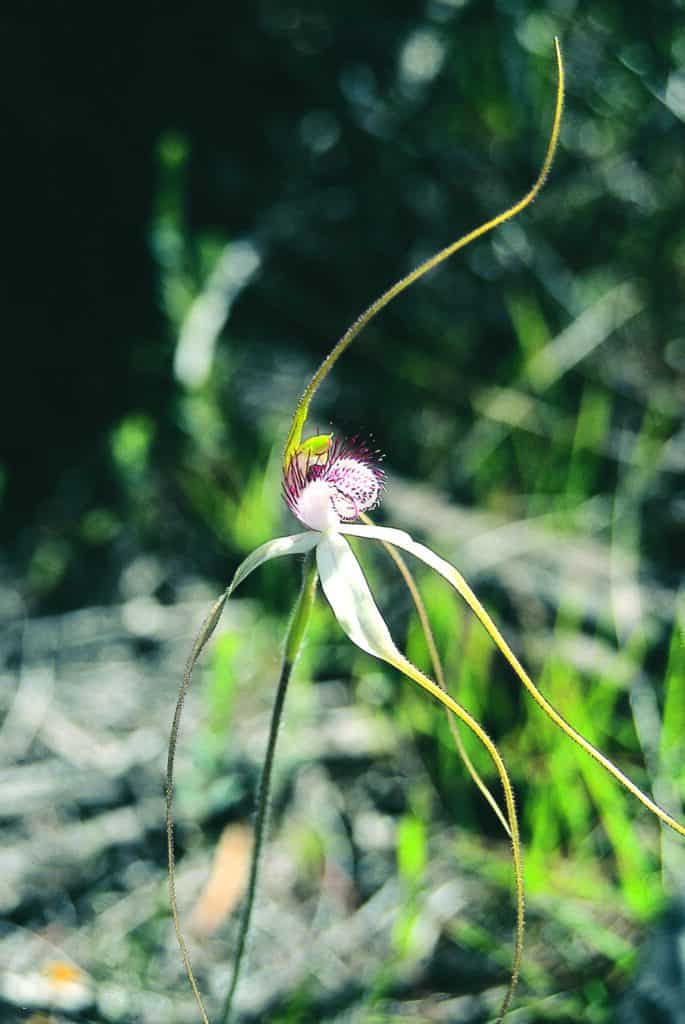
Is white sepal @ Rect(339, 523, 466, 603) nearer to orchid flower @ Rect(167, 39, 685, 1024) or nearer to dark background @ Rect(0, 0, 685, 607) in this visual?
orchid flower @ Rect(167, 39, 685, 1024)

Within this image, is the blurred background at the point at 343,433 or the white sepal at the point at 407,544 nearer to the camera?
the white sepal at the point at 407,544

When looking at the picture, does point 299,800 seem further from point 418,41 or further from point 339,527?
point 418,41

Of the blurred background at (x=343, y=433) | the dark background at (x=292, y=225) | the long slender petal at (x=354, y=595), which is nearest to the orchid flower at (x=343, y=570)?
the long slender petal at (x=354, y=595)

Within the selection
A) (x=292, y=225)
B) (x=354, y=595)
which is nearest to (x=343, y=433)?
(x=292, y=225)

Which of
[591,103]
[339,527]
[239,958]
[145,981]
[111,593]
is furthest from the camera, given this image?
[591,103]

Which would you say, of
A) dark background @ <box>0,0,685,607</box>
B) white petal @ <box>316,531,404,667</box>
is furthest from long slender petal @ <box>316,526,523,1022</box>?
dark background @ <box>0,0,685,607</box>

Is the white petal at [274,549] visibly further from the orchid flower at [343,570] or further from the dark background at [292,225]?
the dark background at [292,225]

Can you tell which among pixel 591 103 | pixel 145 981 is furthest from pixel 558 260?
pixel 145 981
